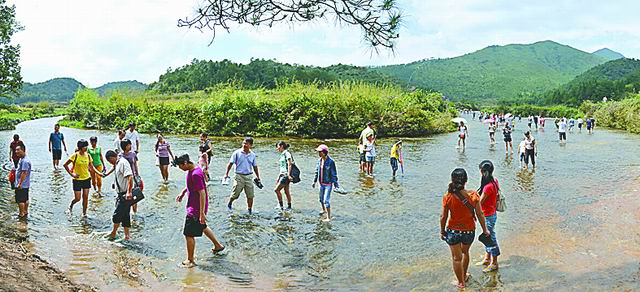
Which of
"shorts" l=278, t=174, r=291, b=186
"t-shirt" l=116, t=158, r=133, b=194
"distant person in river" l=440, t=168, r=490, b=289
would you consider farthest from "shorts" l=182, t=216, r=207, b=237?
"distant person in river" l=440, t=168, r=490, b=289

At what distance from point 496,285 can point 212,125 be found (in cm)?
2985

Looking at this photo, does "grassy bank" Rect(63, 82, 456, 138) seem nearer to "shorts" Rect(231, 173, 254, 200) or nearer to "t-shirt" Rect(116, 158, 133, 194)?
"shorts" Rect(231, 173, 254, 200)

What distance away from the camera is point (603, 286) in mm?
6879

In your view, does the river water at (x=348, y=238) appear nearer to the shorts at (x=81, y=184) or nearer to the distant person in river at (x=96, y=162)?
the distant person in river at (x=96, y=162)

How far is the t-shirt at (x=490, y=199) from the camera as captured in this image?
7.03 m

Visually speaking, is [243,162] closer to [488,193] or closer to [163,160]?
[163,160]

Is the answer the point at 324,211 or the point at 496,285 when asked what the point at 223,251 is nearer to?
the point at 324,211

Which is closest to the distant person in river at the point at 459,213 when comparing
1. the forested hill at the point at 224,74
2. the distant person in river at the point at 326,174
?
the distant person in river at the point at 326,174

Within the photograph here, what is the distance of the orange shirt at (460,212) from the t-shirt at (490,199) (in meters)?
0.83

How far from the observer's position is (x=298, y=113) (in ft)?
108

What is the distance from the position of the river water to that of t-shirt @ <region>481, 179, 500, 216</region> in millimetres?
964

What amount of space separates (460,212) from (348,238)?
3237mm

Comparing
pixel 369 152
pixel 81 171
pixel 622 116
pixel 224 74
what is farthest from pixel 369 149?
pixel 224 74

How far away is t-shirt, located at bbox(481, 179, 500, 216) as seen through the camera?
7027mm
